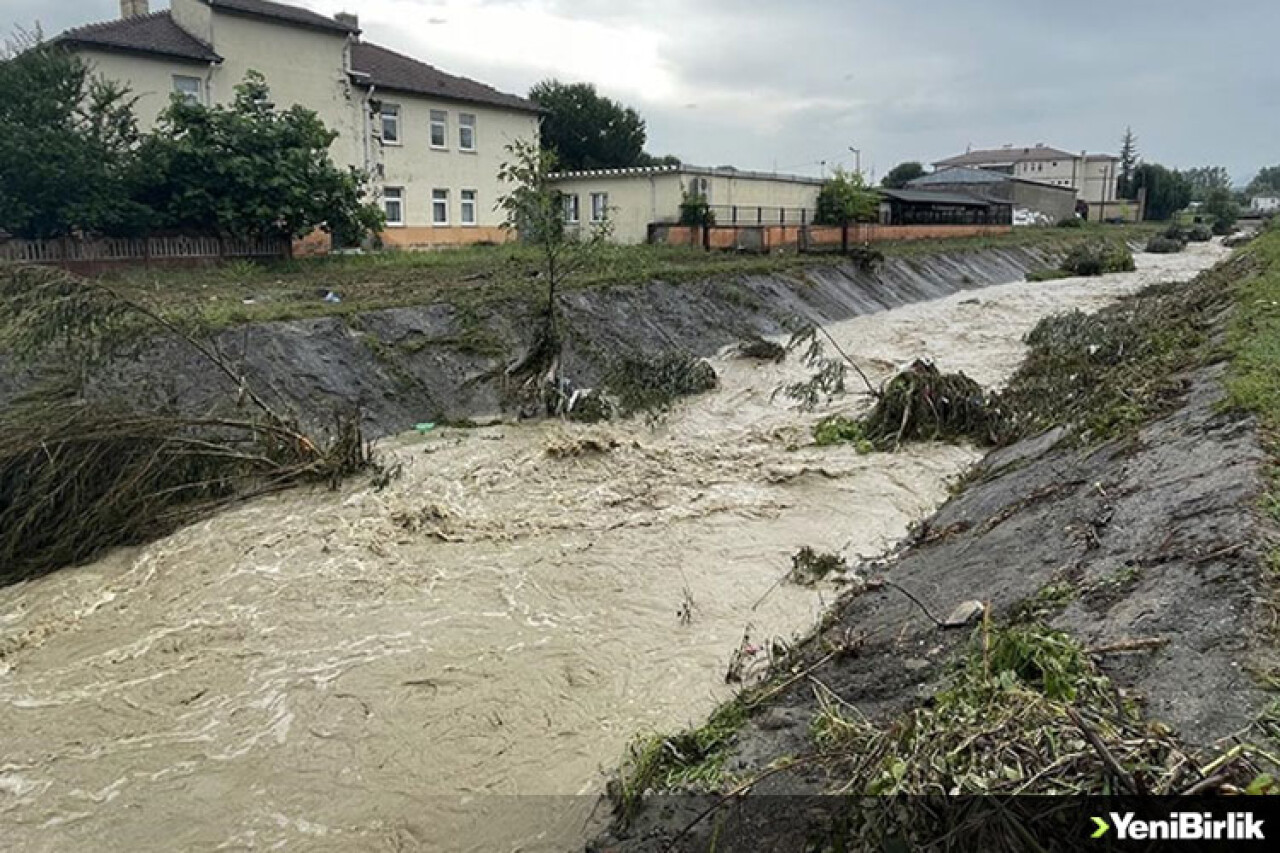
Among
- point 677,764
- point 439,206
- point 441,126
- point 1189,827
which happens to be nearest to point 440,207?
point 439,206

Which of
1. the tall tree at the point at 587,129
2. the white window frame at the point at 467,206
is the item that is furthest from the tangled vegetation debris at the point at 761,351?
the tall tree at the point at 587,129

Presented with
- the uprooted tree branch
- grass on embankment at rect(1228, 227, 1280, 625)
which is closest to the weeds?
grass on embankment at rect(1228, 227, 1280, 625)

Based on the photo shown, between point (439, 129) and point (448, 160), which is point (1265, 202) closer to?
point (448, 160)

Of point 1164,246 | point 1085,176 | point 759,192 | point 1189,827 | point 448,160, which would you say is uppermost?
point 1085,176

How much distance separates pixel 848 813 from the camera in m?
3.31

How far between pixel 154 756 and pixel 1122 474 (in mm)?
7598

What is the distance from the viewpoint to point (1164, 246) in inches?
2197

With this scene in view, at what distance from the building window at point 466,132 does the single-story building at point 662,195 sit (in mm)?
4172

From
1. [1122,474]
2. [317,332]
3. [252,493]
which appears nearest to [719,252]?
[317,332]

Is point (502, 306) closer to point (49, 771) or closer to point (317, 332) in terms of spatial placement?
point (317, 332)

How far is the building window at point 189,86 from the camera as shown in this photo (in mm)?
28111

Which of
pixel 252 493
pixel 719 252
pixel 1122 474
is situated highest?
pixel 719 252

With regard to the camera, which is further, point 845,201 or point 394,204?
point 845,201

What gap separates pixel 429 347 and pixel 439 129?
944 inches
